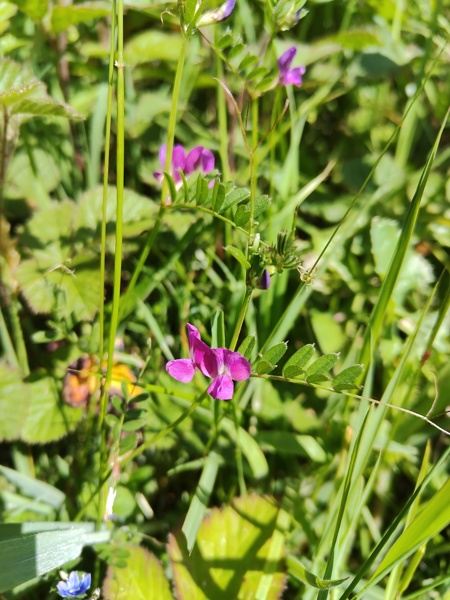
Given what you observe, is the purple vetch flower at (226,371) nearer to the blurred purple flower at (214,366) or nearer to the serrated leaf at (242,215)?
the blurred purple flower at (214,366)

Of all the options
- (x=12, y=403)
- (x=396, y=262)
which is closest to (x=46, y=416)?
(x=12, y=403)

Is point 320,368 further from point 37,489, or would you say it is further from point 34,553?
point 37,489

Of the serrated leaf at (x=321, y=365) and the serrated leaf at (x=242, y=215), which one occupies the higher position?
the serrated leaf at (x=242, y=215)

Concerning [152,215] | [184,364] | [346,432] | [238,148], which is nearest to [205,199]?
[184,364]

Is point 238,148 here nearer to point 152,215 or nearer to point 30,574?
point 152,215

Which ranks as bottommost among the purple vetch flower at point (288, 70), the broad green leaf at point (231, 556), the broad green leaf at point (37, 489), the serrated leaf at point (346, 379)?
the broad green leaf at point (231, 556)

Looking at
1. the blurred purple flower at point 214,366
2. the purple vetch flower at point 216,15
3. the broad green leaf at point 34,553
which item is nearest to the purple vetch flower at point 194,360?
the blurred purple flower at point 214,366
